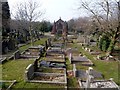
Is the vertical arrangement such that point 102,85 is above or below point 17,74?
below

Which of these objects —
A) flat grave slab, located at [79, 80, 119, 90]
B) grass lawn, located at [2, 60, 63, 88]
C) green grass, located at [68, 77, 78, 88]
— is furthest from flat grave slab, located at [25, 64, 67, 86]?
flat grave slab, located at [79, 80, 119, 90]

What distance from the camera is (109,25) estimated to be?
23.7 metres

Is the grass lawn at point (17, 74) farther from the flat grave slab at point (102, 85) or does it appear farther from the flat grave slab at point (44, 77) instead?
the flat grave slab at point (102, 85)

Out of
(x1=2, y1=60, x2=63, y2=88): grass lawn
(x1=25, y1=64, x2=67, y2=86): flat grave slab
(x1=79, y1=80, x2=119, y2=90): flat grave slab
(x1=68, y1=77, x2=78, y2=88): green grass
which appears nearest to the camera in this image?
(x1=79, y1=80, x2=119, y2=90): flat grave slab

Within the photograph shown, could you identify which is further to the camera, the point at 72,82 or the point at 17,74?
the point at 17,74

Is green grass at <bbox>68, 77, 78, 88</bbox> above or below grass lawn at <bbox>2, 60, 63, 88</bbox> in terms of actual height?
below

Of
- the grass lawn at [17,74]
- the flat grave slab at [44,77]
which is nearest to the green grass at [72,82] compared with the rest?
the flat grave slab at [44,77]

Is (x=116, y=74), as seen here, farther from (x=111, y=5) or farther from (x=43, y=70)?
(x=111, y=5)

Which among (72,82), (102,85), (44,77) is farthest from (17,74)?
(102,85)

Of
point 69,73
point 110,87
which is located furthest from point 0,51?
point 110,87

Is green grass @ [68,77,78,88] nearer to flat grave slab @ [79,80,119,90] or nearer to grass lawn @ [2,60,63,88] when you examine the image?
flat grave slab @ [79,80,119,90]

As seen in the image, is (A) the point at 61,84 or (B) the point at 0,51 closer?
(A) the point at 61,84

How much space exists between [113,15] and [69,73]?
12718 mm

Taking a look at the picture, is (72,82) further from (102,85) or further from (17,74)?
(17,74)
